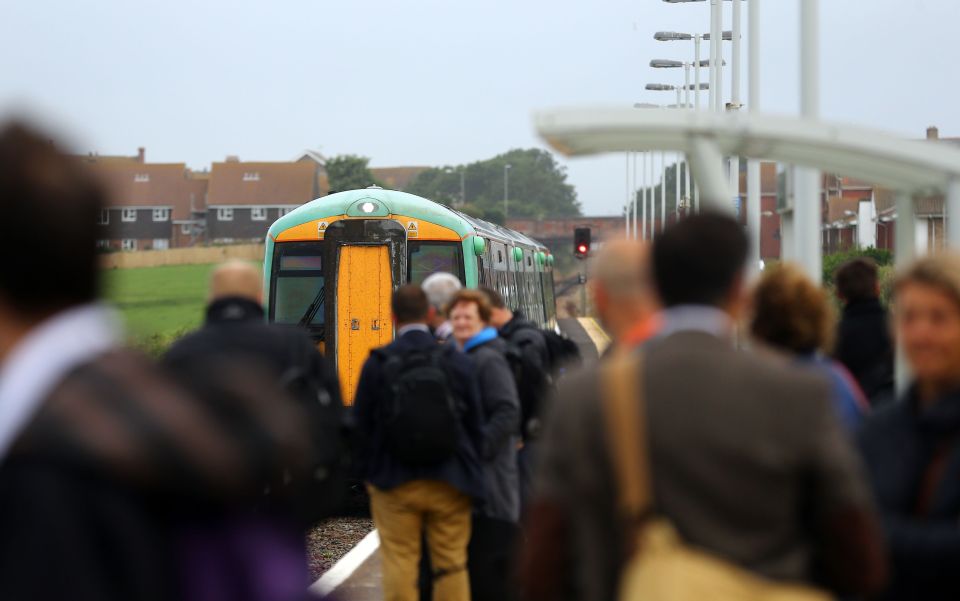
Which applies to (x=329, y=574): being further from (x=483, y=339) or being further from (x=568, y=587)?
(x=568, y=587)

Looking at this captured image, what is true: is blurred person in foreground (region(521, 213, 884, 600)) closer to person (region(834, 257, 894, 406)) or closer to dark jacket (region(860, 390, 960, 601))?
dark jacket (region(860, 390, 960, 601))

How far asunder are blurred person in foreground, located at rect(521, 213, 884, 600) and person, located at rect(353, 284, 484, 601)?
4.12m

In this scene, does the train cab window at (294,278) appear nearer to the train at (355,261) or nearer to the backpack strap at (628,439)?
the train at (355,261)

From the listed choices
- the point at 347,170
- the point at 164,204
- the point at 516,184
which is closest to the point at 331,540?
the point at 347,170

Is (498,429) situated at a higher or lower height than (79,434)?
lower

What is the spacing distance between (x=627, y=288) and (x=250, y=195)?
131 m

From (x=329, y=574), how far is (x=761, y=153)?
580 centimetres

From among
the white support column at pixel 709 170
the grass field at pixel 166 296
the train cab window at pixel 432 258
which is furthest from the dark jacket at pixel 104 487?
the grass field at pixel 166 296

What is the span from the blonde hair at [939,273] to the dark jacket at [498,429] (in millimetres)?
3999

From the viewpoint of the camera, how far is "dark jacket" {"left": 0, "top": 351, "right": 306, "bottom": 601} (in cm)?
205

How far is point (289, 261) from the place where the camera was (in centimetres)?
1730

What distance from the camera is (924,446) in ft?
12.1

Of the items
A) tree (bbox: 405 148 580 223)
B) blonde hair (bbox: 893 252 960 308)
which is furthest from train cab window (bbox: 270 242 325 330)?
tree (bbox: 405 148 580 223)

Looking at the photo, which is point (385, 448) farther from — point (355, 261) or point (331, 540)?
point (355, 261)
